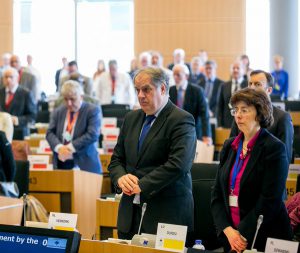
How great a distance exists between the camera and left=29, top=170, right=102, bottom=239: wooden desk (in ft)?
22.4

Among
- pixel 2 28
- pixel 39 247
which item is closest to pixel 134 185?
pixel 39 247

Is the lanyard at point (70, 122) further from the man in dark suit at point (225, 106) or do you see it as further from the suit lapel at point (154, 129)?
the suit lapel at point (154, 129)

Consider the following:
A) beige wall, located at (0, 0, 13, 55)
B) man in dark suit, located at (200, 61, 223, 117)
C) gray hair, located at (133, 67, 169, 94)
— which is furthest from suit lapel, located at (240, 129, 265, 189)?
beige wall, located at (0, 0, 13, 55)

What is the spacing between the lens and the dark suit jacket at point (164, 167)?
398 centimetres

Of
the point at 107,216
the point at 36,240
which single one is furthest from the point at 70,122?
the point at 36,240

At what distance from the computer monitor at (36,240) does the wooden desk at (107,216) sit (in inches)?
90.7

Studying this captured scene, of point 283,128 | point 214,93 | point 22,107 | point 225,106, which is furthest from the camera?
point 214,93

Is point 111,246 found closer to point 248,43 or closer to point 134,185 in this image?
point 134,185

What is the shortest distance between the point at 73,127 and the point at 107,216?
1.66 m

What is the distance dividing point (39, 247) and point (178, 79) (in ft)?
17.0

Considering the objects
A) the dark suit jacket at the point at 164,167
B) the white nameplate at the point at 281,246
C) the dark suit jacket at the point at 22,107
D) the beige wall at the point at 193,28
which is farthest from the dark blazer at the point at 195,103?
the beige wall at the point at 193,28

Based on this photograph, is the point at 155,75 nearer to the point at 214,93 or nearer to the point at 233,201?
the point at 233,201

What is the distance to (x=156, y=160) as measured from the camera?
13.3 ft

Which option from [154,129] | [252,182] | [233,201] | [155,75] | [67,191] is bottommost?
[67,191]
